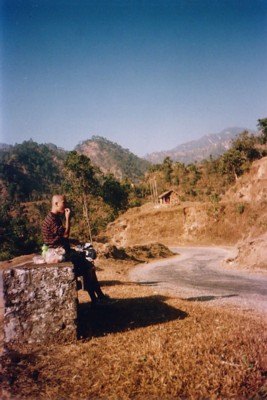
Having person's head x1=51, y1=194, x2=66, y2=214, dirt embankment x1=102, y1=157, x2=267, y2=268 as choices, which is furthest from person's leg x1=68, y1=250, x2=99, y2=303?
dirt embankment x1=102, y1=157, x2=267, y2=268

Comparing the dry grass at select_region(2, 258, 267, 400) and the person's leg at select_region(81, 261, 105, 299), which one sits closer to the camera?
the dry grass at select_region(2, 258, 267, 400)

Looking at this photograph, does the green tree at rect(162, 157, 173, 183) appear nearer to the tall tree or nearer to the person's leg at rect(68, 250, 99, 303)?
the tall tree

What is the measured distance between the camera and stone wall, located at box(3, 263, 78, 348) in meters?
4.57

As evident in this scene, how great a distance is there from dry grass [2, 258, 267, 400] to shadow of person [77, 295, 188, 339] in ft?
0.06

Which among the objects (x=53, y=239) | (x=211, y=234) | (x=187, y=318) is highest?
(x=53, y=239)

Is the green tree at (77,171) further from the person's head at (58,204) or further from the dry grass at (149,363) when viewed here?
the dry grass at (149,363)

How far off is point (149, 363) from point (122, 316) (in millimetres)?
2045

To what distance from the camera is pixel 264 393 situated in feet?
9.68

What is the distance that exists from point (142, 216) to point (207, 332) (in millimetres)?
45186

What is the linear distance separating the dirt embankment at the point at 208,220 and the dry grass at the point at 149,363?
89.3ft

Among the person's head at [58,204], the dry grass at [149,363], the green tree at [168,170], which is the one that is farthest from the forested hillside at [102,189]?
the dry grass at [149,363]

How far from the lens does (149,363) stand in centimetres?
373

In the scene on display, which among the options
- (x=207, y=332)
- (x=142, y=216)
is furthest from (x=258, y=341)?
(x=142, y=216)

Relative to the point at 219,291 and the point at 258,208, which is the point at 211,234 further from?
the point at 219,291
